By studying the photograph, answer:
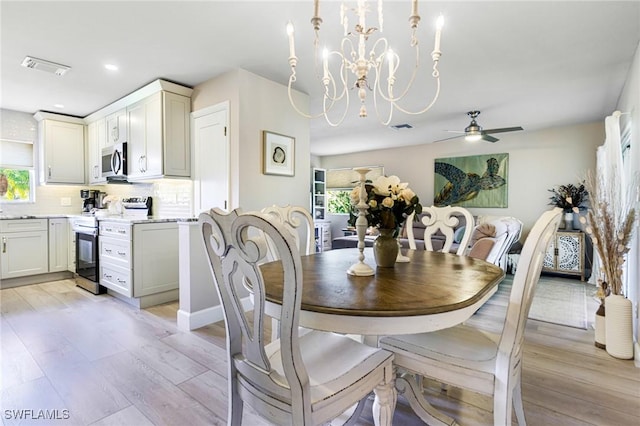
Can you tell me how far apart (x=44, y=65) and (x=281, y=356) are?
3.63 meters

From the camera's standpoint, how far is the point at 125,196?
4949 millimetres

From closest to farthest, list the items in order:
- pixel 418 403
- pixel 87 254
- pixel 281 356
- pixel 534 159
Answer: pixel 281 356 → pixel 418 403 → pixel 87 254 → pixel 534 159

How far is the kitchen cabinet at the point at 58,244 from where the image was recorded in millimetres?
4453

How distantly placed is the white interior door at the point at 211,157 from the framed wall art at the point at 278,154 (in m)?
0.38

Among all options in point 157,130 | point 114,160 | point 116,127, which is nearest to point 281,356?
point 157,130

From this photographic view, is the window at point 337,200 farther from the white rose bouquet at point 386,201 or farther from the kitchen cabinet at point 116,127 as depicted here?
the white rose bouquet at point 386,201

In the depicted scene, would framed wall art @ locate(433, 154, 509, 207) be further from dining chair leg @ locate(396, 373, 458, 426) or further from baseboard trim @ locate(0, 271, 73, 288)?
baseboard trim @ locate(0, 271, 73, 288)

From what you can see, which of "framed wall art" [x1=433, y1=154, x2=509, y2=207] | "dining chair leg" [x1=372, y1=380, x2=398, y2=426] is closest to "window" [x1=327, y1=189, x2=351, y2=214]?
"framed wall art" [x1=433, y1=154, x2=509, y2=207]

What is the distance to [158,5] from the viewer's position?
2068mm

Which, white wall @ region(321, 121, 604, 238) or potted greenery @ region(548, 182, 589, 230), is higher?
white wall @ region(321, 121, 604, 238)

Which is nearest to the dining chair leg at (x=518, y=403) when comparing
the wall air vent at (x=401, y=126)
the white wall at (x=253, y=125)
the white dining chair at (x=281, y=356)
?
the white dining chair at (x=281, y=356)

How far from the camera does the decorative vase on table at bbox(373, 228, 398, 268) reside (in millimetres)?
1590

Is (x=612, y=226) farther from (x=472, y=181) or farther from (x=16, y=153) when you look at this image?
(x=16, y=153)

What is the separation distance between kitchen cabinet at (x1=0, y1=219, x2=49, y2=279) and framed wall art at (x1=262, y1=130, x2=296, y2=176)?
3.49m
